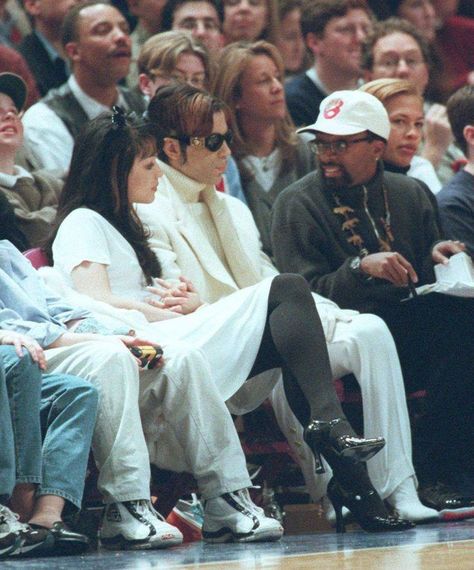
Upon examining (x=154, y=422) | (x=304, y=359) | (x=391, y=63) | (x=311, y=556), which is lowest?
(x=311, y=556)

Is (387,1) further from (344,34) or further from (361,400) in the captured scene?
(361,400)

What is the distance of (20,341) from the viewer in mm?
4199

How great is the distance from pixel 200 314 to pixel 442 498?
108 centimetres

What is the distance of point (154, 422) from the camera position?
466 cm

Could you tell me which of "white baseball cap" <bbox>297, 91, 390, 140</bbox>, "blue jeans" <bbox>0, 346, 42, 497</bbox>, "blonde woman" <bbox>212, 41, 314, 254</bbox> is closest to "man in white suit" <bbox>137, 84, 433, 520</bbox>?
"white baseball cap" <bbox>297, 91, 390, 140</bbox>

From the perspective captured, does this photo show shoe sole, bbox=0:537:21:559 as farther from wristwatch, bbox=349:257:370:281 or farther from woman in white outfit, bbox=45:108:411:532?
wristwatch, bbox=349:257:370:281

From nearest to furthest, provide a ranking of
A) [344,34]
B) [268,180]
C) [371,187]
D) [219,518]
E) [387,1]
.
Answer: [219,518], [371,187], [268,180], [344,34], [387,1]

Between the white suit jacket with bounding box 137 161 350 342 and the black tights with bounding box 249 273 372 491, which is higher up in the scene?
the white suit jacket with bounding box 137 161 350 342

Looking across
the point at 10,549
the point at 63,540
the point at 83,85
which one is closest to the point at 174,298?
the point at 63,540

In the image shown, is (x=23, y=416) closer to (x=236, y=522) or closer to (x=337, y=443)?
(x=236, y=522)

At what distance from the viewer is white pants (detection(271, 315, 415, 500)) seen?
500 centimetres

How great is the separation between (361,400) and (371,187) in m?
0.84

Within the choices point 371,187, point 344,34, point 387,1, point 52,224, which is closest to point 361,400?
point 371,187

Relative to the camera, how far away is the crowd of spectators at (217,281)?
435 centimetres
